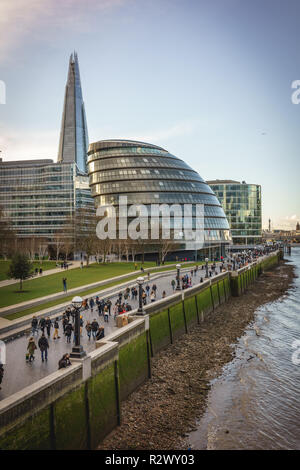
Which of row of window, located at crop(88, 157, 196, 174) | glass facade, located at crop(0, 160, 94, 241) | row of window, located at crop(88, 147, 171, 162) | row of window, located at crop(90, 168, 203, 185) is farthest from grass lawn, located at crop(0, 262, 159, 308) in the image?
glass facade, located at crop(0, 160, 94, 241)

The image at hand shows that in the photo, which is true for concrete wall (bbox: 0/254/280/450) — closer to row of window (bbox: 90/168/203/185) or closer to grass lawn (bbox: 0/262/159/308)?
grass lawn (bbox: 0/262/159/308)

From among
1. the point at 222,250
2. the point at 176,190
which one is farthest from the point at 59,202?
the point at 222,250

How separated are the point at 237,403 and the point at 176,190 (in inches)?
3148

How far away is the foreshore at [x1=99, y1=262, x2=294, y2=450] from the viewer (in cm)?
1520

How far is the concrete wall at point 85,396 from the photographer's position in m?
10.8

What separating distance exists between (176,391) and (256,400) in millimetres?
4143

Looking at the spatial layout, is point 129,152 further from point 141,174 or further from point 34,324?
point 34,324

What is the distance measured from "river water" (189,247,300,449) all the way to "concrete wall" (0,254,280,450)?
12.9 ft

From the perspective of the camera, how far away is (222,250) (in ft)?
351

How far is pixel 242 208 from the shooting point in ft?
629

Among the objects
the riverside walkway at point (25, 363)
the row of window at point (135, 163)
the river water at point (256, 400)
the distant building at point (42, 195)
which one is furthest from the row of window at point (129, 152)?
the riverside walkway at point (25, 363)

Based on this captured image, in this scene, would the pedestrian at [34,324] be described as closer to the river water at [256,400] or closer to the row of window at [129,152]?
the river water at [256,400]
